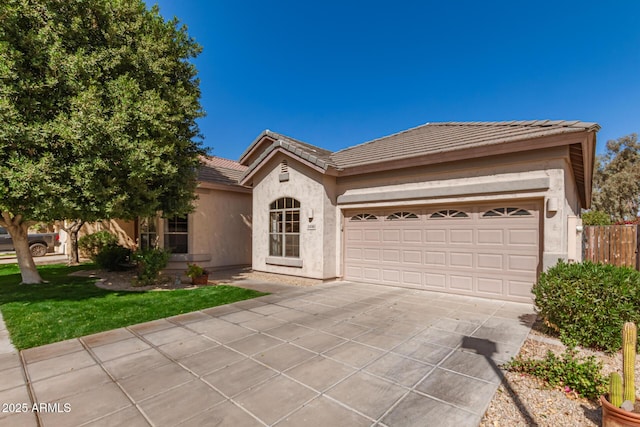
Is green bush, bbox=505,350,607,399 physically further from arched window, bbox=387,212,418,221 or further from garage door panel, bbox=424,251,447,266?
arched window, bbox=387,212,418,221

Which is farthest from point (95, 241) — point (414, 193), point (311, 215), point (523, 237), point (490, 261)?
point (523, 237)

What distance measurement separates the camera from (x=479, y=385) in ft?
11.1

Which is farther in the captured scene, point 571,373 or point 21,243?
point 21,243

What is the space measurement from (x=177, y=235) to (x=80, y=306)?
5507 millimetres

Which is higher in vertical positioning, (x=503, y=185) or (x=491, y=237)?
(x=503, y=185)

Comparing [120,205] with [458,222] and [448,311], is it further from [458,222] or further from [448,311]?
[458,222]

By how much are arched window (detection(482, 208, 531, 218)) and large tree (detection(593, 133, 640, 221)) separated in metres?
33.1

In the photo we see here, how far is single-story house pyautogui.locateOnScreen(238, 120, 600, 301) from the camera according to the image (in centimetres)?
671

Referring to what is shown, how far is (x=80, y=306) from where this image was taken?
22.4 feet

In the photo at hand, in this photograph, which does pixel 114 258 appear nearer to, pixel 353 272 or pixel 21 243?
pixel 21 243

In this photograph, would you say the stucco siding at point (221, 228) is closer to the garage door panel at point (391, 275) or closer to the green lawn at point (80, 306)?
the green lawn at point (80, 306)

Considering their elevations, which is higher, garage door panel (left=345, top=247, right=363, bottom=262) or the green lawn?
garage door panel (left=345, top=247, right=363, bottom=262)

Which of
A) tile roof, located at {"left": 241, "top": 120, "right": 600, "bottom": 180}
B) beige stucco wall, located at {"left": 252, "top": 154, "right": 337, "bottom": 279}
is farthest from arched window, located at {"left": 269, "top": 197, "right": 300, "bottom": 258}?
tile roof, located at {"left": 241, "top": 120, "right": 600, "bottom": 180}

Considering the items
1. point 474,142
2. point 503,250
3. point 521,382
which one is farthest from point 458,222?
point 521,382
